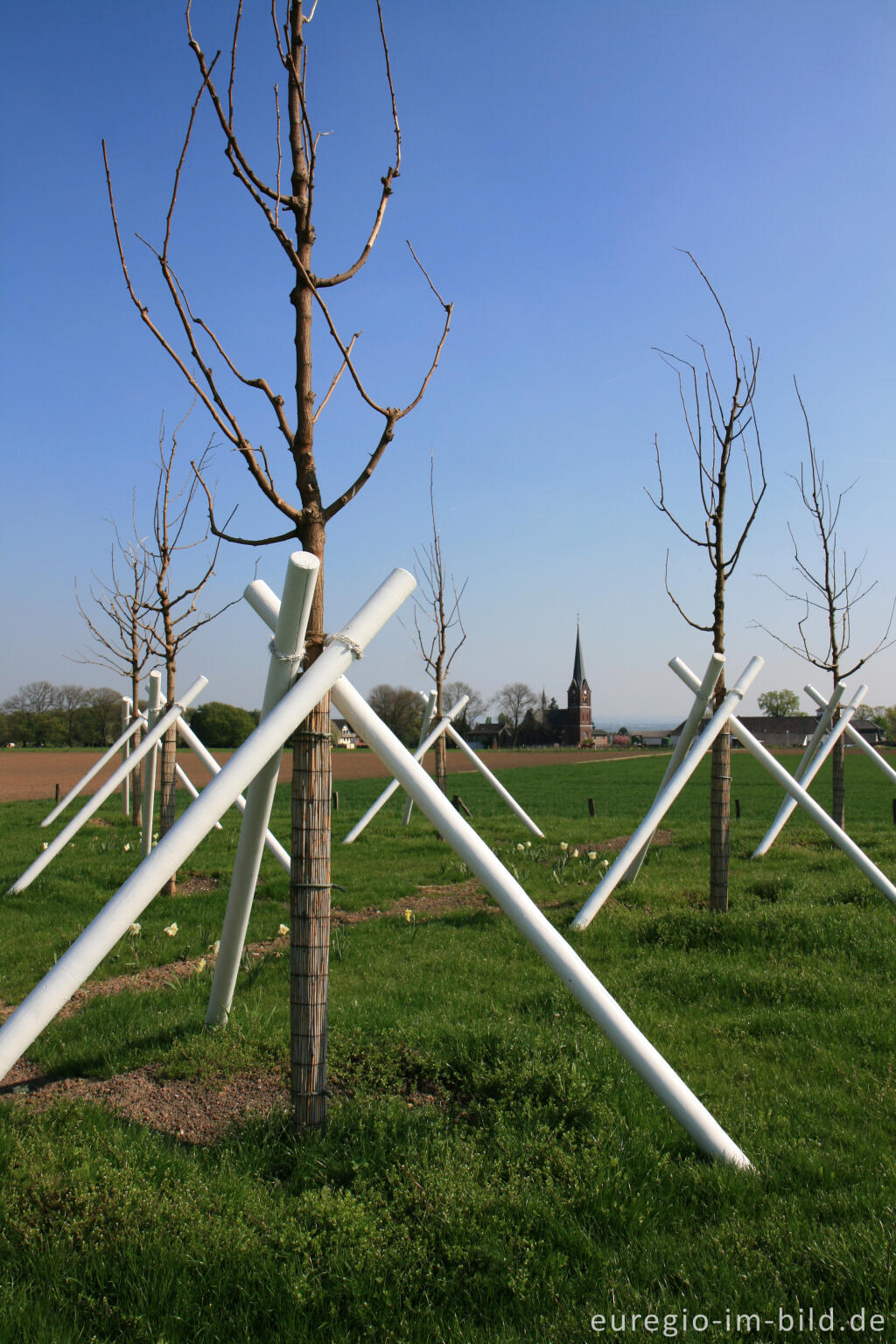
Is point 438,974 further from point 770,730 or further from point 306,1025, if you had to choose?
point 770,730

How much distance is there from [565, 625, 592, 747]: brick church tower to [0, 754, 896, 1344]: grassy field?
375 feet

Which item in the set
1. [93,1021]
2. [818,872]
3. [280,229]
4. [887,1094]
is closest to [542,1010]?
[887,1094]

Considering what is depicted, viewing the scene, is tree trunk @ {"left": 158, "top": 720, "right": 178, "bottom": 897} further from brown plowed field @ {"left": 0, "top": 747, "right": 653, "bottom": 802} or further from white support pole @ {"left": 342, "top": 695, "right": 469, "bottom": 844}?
brown plowed field @ {"left": 0, "top": 747, "right": 653, "bottom": 802}

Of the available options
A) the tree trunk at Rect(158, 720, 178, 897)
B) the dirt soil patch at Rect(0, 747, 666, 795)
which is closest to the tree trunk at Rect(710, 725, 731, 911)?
the tree trunk at Rect(158, 720, 178, 897)

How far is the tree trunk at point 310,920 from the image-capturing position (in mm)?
3525

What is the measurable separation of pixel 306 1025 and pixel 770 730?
105731 mm

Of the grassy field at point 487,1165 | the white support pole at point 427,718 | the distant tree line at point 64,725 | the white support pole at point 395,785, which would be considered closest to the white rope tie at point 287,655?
the grassy field at point 487,1165

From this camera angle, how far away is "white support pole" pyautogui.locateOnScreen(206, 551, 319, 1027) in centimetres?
338

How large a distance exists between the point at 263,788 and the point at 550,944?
159 cm

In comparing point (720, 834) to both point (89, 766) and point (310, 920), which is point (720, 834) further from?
point (89, 766)

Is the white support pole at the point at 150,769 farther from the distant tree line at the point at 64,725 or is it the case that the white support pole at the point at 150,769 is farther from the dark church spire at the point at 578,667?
the dark church spire at the point at 578,667

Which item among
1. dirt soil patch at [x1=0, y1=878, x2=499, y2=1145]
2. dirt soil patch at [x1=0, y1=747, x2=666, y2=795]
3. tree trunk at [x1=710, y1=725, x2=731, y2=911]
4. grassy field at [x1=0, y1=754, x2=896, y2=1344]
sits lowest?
dirt soil patch at [x1=0, y1=747, x2=666, y2=795]

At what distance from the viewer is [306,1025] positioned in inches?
139

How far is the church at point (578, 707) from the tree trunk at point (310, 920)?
11653cm
